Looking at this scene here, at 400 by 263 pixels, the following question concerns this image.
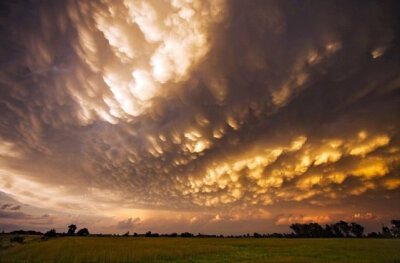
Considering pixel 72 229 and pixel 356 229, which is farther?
pixel 356 229

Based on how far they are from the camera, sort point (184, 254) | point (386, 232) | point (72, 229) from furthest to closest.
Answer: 1. point (386, 232)
2. point (72, 229)
3. point (184, 254)

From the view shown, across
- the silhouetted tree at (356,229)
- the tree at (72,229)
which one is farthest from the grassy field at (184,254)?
the silhouetted tree at (356,229)

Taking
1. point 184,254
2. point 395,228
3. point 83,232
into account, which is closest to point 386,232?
point 395,228

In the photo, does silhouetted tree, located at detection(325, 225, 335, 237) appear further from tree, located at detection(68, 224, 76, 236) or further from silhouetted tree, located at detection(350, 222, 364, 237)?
tree, located at detection(68, 224, 76, 236)

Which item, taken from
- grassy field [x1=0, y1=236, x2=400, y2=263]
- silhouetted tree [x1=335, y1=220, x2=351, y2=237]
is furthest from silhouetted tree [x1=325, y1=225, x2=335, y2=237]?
grassy field [x1=0, y1=236, x2=400, y2=263]

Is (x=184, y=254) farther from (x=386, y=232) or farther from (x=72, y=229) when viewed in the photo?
(x=386, y=232)

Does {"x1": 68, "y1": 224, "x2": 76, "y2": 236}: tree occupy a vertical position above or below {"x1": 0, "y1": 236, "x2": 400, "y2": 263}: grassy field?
above

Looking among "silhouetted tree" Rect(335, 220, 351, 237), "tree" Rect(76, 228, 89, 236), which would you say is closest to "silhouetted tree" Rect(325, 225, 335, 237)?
"silhouetted tree" Rect(335, 220, 351, 237)

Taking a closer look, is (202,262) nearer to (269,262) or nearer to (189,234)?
(269,262)

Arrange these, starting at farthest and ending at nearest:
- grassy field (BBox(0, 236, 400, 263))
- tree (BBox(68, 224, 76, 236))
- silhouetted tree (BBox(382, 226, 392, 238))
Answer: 1. silhouetted tree (BBox(382, 226, 392, 238))
2. tree (BBox(68, 224, 76, 236))
3. grassy field (BBox(0, 236, 400, 263))

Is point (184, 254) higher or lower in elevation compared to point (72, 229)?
lower

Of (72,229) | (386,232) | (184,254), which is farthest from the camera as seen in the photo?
(386,232)

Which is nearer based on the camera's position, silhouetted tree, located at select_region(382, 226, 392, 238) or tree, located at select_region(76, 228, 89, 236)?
tree, located at select_region(76, 228, 89, 236)

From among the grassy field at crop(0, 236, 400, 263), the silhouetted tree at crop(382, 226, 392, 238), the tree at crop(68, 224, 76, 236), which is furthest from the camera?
the silhouetted tree at crop(382, 226, 392, 238)
